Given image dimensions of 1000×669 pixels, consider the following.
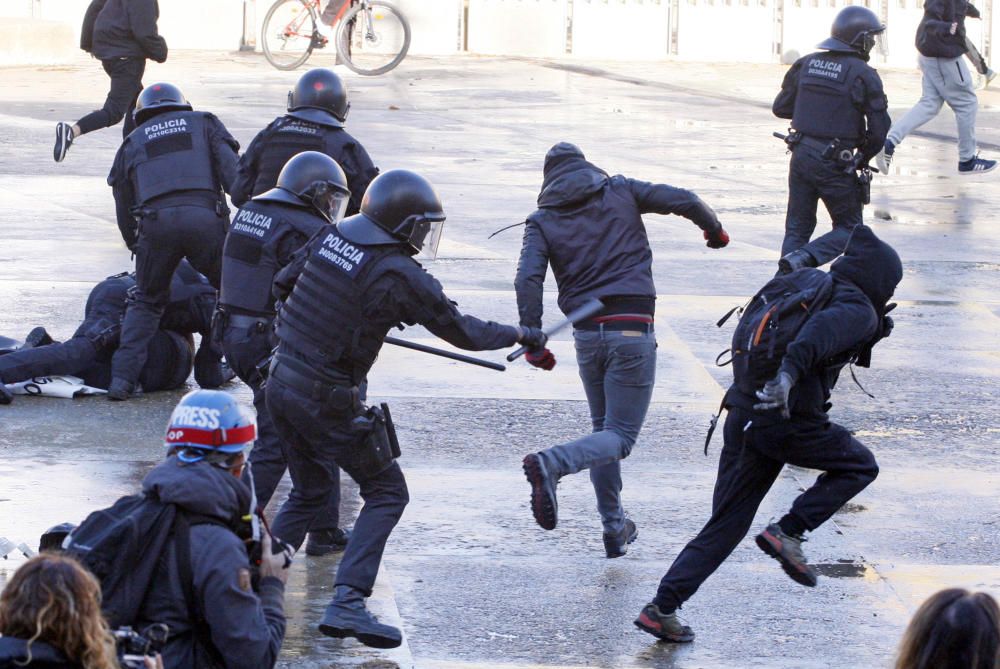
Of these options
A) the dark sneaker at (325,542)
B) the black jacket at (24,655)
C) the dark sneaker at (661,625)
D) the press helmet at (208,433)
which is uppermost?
the press helmet at (208,433)

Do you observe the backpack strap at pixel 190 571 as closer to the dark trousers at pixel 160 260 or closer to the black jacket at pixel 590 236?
the black jacket at pixel 590 236

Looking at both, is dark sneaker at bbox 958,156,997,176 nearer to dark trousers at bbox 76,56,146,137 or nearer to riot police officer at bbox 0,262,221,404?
dark trousers at bbox 76,56,146,137

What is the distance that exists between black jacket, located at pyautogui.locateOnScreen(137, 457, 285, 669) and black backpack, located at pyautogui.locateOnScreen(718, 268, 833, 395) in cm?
234

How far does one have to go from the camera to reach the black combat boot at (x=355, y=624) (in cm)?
551

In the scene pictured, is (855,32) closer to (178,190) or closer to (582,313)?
(178,190)

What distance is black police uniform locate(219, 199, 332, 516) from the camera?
6.61 m

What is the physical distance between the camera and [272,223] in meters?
6.62

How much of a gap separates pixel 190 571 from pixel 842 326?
8.69 feet

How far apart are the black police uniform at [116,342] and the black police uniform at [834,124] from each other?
3903 mm

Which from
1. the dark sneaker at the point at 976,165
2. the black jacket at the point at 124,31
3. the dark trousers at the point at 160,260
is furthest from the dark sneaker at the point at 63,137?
the dark sneaker at the point at 976,165

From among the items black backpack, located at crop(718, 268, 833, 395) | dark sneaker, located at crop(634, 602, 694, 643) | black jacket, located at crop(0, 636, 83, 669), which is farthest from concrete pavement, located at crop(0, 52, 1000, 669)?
black jacket, located at crop(0, 636, 83, 669)

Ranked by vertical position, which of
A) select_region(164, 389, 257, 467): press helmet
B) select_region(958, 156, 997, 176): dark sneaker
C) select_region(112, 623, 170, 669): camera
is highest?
select_region(164, 389, 257, 467): press helmet

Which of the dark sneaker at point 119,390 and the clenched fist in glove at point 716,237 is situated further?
the dark sneaker at point 119,390

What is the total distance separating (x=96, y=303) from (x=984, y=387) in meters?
5.18
